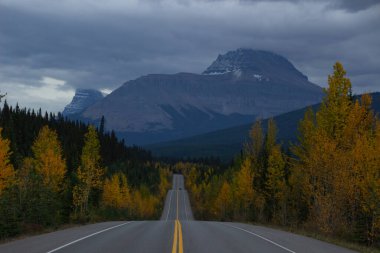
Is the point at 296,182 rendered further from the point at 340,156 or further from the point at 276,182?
the point at 340,156

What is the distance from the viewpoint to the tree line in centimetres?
3334

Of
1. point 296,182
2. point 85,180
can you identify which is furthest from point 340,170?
point 85,180

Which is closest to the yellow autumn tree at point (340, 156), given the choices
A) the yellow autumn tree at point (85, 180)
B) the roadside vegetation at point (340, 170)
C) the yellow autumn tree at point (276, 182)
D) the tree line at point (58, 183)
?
the roadside vegetation at point (340, 170)

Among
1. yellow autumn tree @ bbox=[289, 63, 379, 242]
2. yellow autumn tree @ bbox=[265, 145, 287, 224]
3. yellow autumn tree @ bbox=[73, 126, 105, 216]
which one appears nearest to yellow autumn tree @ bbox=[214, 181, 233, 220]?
yellow autumn tree @ bbox=[265, 145, 287, 224]

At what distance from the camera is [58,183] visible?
62000mm

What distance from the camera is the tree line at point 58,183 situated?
33344 mm

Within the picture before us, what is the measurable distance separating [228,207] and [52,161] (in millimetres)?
37031

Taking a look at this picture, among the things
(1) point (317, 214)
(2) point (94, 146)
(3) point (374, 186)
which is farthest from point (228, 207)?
(3) point (374, 186)

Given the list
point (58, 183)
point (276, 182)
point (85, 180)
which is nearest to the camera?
point (276, 182)

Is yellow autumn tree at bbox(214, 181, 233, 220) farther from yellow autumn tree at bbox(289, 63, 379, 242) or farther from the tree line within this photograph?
yellow autumn tree at bbox(289, 63, 379, 242)

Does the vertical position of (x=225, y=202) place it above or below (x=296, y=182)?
below

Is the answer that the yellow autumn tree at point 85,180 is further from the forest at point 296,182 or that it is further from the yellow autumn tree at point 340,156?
the yellow autumn tree at point 340,156

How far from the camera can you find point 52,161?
2384 inches

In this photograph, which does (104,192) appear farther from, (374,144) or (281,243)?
(281,243)
